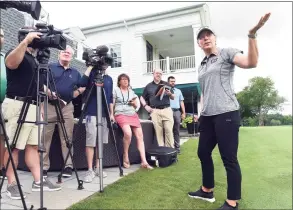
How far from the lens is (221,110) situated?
2.08m

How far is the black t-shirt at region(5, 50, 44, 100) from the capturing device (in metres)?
2.26

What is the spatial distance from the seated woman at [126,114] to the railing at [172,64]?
27.1 ft

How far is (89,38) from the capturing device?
13.0 m

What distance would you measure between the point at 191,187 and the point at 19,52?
6.80ft

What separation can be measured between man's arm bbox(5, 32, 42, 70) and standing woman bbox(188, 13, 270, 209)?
55.9 inches

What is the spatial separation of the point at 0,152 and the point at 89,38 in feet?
38.5

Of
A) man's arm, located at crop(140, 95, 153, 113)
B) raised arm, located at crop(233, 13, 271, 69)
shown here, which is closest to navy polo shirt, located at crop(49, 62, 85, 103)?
man's arm, located at crop(140, 95, 153, 113)

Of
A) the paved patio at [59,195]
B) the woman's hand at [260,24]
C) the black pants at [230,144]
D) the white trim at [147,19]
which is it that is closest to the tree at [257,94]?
the white trim at [147,19]

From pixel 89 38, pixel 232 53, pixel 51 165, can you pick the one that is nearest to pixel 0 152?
pixel 51 165

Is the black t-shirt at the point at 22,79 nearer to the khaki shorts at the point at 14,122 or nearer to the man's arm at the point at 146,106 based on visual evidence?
the khaki shorts at the point at 14,122

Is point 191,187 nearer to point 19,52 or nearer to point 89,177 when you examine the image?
point 89,177

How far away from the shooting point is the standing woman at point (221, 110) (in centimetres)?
202

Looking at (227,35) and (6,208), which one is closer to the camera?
(6,208)

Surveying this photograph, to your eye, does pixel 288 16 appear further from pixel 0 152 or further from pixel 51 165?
pixel 51 165
